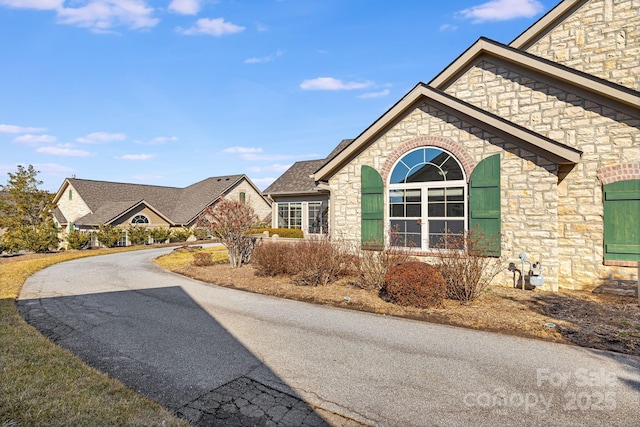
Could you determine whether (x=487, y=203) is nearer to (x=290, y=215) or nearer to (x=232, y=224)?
(x=232, y=224)

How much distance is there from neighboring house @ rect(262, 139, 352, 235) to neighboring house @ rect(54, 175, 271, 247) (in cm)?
701

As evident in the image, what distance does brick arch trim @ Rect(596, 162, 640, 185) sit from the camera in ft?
29.9

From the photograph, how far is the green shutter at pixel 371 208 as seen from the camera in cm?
1123

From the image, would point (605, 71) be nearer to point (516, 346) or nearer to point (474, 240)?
point (474, 240)

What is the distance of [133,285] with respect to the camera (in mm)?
11281

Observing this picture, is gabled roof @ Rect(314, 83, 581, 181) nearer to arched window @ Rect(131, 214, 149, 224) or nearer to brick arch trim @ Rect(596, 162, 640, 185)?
brick arch trim @ Rect(596, 162, 640, 185)

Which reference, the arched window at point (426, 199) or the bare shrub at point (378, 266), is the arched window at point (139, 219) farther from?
the bare shrub at point (378, 266)

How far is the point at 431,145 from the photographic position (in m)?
10.6

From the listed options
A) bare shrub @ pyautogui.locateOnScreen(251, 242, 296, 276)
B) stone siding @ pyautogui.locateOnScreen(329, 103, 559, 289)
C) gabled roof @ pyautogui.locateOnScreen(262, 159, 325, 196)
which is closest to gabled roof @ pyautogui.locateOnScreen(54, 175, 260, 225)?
gabled roof @ pyautogui.locateOnScreen(262, 159, 325, 196)

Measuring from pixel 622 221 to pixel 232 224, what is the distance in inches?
483

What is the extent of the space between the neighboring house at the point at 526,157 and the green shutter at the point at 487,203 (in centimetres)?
3

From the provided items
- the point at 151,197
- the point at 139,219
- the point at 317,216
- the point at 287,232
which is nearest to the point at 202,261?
the point at 287,232

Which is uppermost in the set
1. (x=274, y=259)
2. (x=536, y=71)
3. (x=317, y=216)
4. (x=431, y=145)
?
(x=536, y=71)

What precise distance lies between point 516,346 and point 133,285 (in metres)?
10.9
